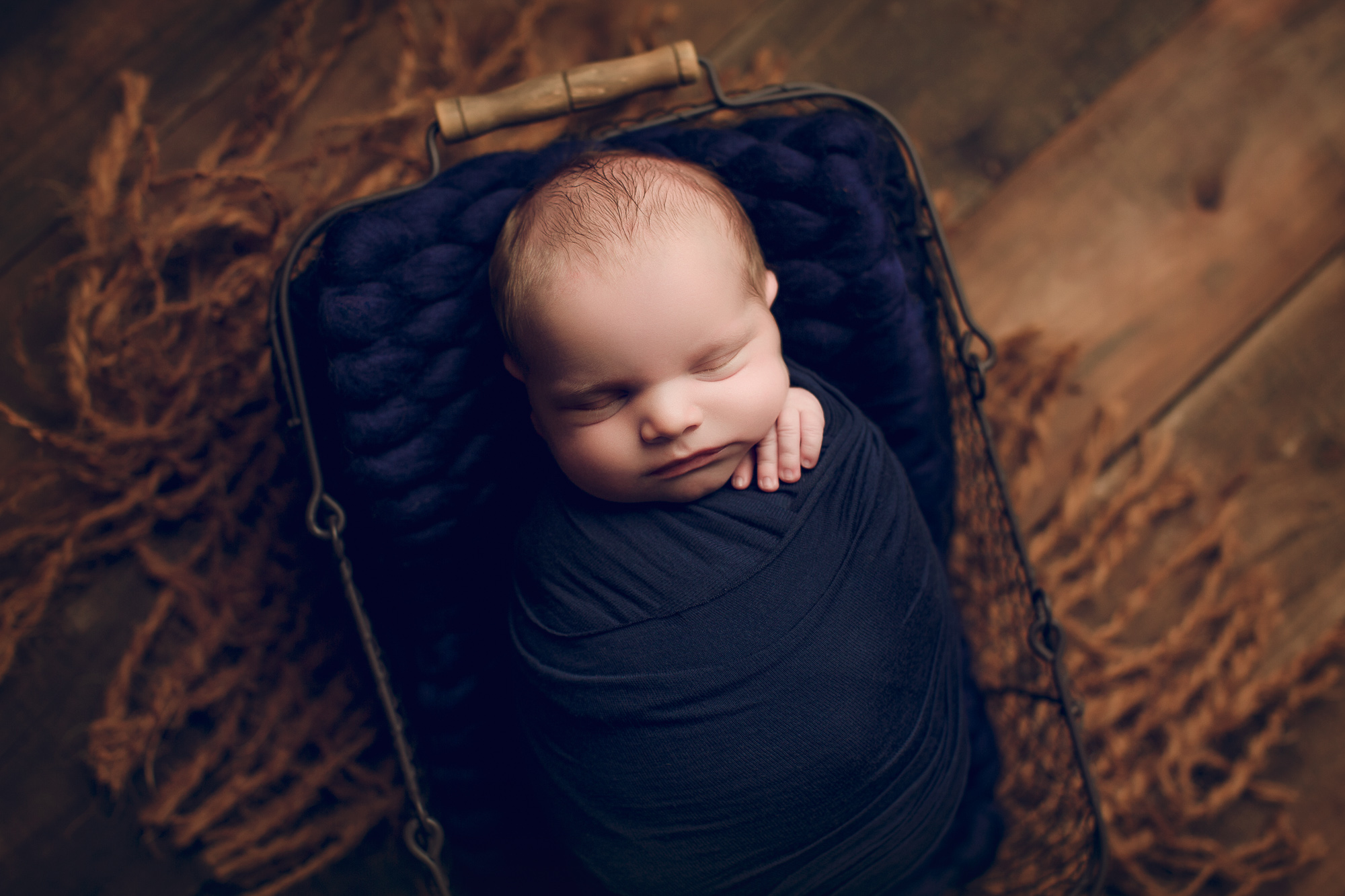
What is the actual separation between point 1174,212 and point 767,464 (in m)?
0.66

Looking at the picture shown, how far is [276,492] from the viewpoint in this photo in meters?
0.85

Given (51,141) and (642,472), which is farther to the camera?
(51,141)

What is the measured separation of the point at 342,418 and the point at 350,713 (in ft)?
1.16

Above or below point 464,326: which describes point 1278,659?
below

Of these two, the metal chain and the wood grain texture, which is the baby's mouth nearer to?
the metal chain

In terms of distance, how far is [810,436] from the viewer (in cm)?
63

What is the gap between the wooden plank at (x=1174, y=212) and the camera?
0.95 meters

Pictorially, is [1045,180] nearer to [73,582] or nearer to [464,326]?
[464,326]

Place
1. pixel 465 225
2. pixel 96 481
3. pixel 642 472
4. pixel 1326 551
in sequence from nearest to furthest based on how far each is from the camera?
pixel 642 472
pixel 465 225
pixel 96 481
pixel 1326 551

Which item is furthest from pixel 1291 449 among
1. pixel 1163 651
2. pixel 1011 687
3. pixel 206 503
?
pixel 206 503

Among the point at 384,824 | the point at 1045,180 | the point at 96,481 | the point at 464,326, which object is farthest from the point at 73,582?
the point at 1045,180

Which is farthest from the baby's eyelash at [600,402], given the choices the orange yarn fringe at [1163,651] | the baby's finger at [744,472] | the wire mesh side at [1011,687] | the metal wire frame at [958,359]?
the orange yarn fringe at [1163,651]

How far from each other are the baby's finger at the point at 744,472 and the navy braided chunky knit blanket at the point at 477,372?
150 millimetres

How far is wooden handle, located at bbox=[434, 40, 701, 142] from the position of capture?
2.25ft
